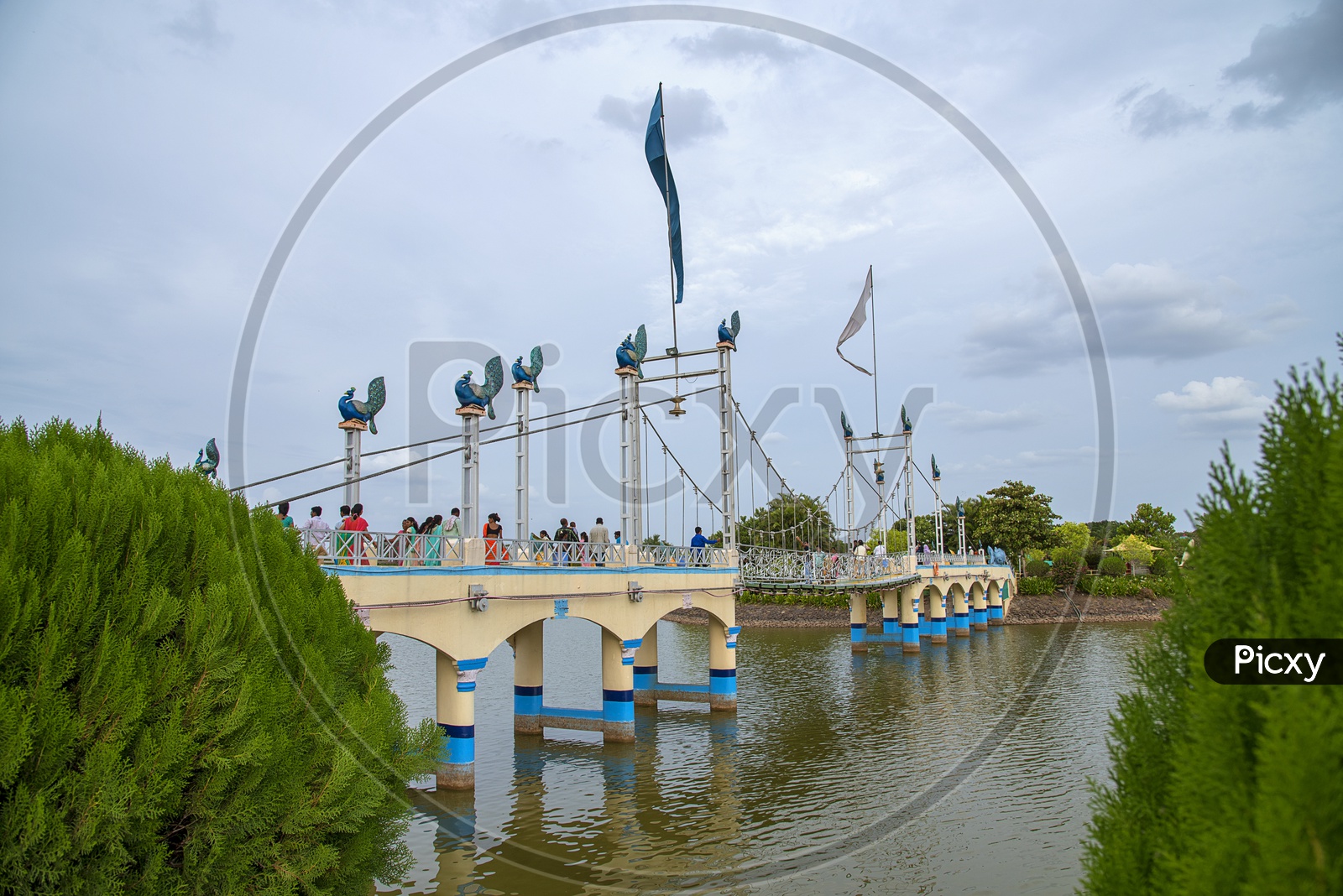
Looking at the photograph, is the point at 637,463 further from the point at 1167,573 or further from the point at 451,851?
the point at 1167,573

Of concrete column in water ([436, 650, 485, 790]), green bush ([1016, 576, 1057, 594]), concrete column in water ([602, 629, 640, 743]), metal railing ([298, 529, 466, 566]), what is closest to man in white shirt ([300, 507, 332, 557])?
metal railing ([298, 529, 466, 566])

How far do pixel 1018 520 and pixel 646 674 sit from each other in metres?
47.3

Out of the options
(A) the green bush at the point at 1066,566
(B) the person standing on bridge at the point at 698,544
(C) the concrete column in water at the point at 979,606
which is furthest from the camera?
(A) the green bush at the point at 1066,566

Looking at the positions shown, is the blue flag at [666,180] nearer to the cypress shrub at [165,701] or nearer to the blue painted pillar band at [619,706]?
the blue painted pillar band at [619,706]

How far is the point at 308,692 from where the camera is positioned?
519cm

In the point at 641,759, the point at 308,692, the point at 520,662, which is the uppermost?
the point at 308,692

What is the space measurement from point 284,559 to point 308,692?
100 centimetres

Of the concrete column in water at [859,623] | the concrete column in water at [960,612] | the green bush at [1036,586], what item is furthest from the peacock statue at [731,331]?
the green bush at [1036,586]

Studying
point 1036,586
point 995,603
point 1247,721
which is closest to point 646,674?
point 1247,721

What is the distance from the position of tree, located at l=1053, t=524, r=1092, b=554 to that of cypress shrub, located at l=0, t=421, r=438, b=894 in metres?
65.2

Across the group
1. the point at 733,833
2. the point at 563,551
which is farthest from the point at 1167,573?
the point at 563,551

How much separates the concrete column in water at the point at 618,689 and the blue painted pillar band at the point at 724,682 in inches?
166

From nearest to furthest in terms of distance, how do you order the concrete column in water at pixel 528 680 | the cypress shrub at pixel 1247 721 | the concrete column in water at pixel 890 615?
1. the cypress shrub at pixel 1247 721
2. the concrete column in water at pixel 528 680
3. the concrete column in water at pixel 890 615

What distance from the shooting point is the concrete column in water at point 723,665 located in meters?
22.6
